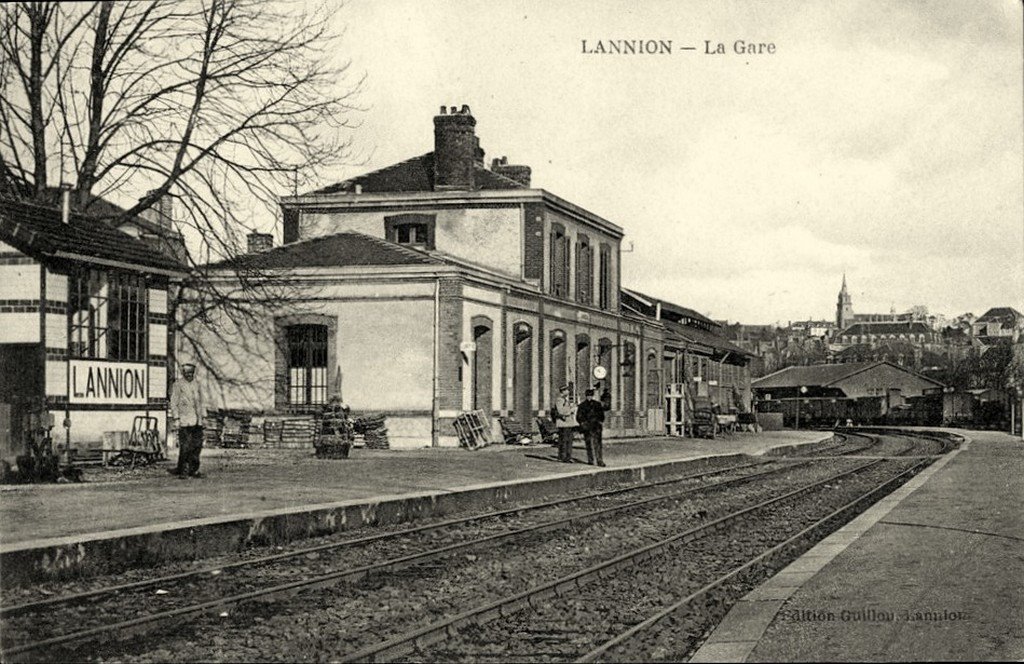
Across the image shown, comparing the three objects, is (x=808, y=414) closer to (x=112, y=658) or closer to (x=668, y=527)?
(x=668, y=527)

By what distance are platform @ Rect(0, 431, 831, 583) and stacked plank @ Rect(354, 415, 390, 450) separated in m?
2.25

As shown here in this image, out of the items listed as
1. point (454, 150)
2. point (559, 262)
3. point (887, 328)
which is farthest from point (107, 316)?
point (887, 328)

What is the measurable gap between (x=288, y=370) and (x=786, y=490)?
12.6m

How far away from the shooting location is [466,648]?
6902mm

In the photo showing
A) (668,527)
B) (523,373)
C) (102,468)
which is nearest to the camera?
(668,527)

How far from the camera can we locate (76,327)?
15.7 meters

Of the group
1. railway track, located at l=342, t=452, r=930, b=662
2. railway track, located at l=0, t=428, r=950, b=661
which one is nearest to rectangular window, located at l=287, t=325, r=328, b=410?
railway track, located at l=0, t=428, r=950, b=661

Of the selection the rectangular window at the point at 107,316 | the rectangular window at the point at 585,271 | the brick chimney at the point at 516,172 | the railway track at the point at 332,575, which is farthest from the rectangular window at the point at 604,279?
the rectangular window at the point at 107,316

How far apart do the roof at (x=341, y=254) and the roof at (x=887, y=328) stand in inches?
4674

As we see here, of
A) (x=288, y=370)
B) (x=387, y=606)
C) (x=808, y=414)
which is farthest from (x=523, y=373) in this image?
(x=808, y=414)

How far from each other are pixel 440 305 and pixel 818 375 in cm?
6711

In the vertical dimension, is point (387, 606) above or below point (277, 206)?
below

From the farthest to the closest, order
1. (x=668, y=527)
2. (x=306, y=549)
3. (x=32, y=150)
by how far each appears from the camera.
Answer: (x=32, y=150) → (x=668, y=527) → (x=306, y=549)

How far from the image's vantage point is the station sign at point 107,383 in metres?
15.7
